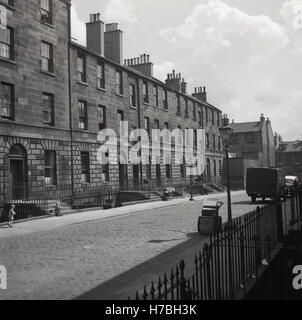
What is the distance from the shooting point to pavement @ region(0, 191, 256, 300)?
27.1ft

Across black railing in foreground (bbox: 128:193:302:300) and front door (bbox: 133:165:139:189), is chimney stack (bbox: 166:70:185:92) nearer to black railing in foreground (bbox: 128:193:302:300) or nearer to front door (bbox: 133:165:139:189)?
front door (bbox: 133:165:139:189)

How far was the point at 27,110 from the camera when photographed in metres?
24.1

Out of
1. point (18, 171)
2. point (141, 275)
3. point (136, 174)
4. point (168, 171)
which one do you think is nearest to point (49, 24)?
point (18, 171)

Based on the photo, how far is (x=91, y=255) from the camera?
37.8 feet

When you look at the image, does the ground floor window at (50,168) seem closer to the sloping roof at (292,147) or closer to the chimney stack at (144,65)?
the chimney stack at (144,65)

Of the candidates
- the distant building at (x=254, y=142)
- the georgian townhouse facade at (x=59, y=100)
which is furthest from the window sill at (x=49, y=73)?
the distant building at (x=254, y=142)

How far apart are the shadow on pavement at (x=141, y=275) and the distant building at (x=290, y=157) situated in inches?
3463

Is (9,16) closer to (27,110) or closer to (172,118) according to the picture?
(27,110)

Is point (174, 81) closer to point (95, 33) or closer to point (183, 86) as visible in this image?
point (183, 86)

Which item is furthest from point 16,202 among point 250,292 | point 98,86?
point 250,292

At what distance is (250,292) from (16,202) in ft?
55.4

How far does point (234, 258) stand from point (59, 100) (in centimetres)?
1968

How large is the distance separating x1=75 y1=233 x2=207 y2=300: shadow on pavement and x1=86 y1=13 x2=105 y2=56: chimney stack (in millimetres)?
23345
